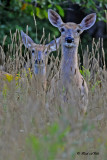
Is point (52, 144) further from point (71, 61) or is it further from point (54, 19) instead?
point (54, 19)

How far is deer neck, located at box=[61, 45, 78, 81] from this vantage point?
5957 millimetres

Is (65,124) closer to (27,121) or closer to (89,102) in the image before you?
(27,121)

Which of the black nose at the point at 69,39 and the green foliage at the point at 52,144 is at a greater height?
the black nose at the point at 69,39

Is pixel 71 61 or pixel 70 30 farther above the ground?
pixel 70 30

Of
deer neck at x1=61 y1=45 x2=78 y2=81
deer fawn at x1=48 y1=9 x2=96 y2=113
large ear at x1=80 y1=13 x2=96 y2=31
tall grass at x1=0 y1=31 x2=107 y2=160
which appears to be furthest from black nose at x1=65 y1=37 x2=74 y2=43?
tall grass at x1=0 y1=31 x2=107 y2=160

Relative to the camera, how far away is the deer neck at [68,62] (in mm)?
5957

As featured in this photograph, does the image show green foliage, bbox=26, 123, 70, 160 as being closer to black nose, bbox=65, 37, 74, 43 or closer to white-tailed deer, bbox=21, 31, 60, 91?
white-tailed deer, bbox=21, 31, 60, 91

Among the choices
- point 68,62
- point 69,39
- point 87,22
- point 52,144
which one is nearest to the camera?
point 52,144

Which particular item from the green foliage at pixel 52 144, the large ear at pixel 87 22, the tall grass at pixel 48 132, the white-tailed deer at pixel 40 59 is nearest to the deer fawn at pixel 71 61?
the large ear at pixel 87 22

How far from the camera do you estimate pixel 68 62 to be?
6.12 metres

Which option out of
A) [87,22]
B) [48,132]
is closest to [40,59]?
[87,22]

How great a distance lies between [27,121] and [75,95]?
103cm

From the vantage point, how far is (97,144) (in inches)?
143

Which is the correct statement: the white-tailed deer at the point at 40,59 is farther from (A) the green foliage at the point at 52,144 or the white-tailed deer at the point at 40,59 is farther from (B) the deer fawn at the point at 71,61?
(A) the green foliage at the point at 52,144
